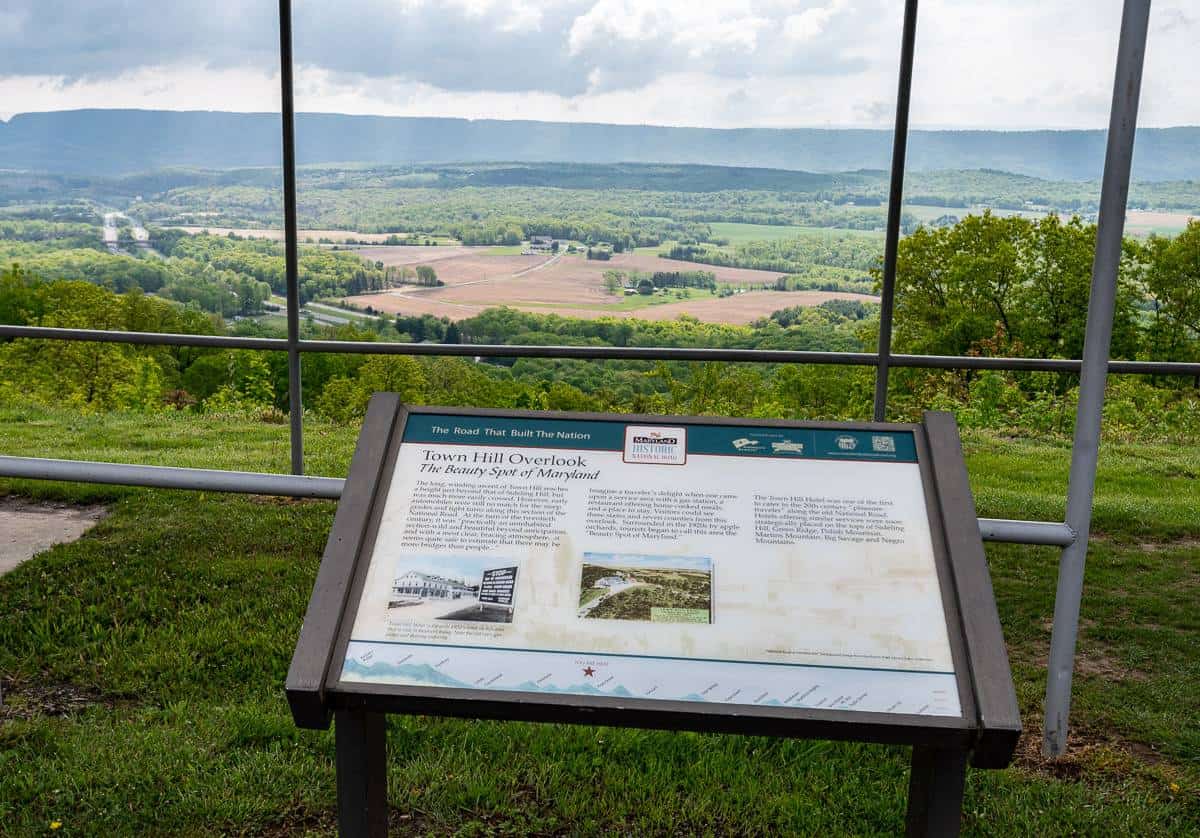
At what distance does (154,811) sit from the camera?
344 cm

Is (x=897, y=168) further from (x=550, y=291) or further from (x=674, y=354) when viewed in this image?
(x=550, y=291)

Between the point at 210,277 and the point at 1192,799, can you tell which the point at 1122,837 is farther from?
the point at 210,277

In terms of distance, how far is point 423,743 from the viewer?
13.0ft

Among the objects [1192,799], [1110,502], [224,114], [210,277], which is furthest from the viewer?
[210,277]

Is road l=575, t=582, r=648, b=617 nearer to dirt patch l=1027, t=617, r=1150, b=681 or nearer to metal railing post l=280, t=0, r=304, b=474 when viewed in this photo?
dirt patch l=1027, t=617, r=1150, b=681

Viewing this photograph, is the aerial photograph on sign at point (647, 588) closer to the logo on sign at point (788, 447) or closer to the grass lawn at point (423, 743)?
the logo on sign at point (788, 447)

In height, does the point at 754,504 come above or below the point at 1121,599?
above

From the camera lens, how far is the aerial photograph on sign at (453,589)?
2391mm

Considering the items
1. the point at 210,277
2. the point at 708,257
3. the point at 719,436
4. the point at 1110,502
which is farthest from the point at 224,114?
the point at 719,436

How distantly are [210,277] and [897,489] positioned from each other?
31.5 ft

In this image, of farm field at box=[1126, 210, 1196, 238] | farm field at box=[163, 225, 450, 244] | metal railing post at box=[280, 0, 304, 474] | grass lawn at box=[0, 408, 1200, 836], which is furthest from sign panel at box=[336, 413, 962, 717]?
farm field at box=[1126, 210, 1196, 238]

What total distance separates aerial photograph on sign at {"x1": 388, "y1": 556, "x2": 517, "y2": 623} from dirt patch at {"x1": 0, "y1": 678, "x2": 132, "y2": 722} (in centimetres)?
235

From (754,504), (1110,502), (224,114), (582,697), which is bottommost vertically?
(1110,502)

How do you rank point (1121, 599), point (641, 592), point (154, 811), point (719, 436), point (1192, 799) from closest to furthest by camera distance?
point (641, 592) → point (719, 436) → point (154, 811) → point (1192, 799) → point (1121, 599)
